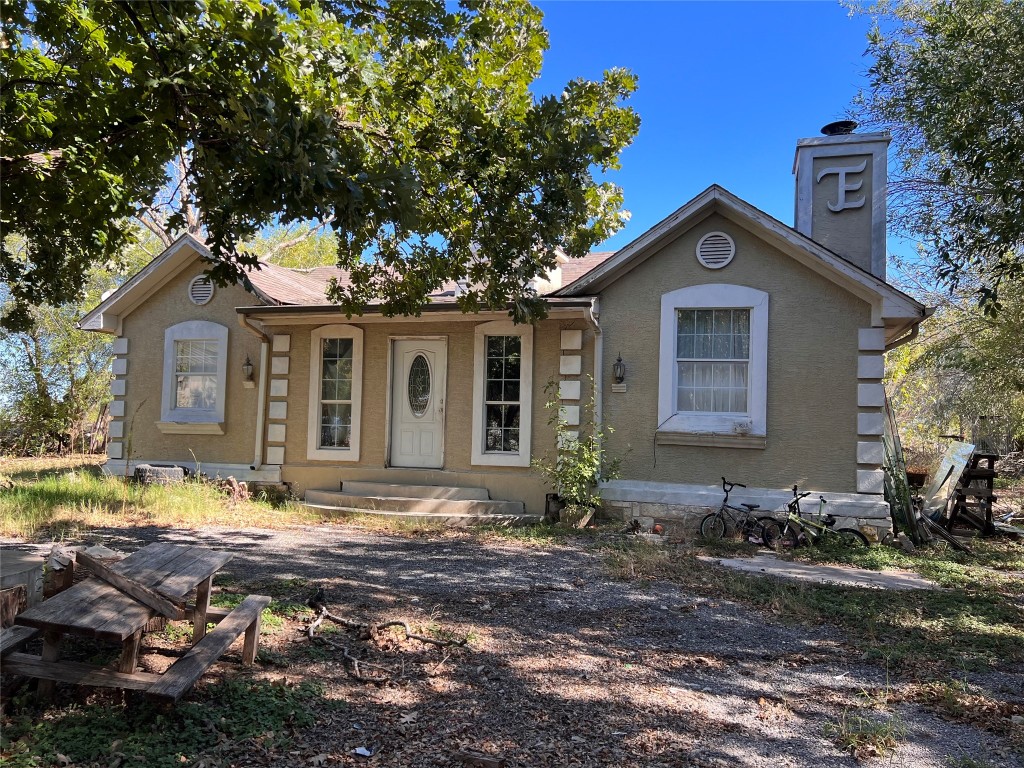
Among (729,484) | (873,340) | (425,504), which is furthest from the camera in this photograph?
(425,504)

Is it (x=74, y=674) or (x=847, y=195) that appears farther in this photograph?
(x=847, y=195)

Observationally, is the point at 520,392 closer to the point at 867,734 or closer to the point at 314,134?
the point at 314,134

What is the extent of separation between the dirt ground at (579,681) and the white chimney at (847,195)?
6.38 metres

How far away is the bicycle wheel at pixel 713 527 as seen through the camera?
8.85 m

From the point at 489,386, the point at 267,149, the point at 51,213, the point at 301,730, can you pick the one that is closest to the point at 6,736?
the point at 301,730

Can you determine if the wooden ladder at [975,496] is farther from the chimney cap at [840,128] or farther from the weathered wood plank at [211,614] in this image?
the weathered wood plank at [211,614]

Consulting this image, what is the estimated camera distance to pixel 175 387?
1210 centimetres

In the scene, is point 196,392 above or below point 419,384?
below

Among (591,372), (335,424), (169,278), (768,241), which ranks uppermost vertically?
(768,241)

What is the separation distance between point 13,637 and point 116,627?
806 mm

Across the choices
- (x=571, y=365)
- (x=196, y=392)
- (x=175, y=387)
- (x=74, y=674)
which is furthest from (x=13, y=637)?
(x=175, y=387)

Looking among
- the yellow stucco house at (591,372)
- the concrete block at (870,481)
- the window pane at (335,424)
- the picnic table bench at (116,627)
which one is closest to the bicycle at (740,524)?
the yellow stucco house at (591,372)

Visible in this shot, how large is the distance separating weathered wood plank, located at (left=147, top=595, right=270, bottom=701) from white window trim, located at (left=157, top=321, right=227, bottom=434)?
8217 mm

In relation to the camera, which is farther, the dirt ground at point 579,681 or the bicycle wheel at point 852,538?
the bicycle wheel at point 852,538
